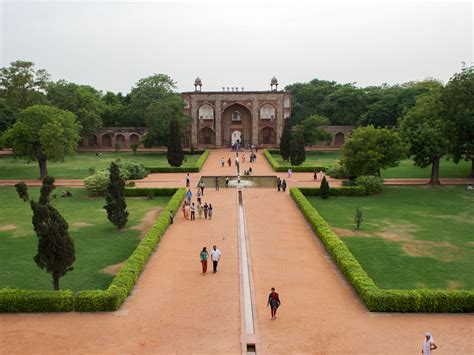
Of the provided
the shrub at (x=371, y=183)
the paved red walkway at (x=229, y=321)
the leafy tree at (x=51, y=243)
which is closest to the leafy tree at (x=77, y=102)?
the shrub at (x=371, y=183)

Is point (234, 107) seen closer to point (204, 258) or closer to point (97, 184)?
point (97, 184)

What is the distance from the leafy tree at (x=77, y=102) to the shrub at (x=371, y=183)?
116 feet

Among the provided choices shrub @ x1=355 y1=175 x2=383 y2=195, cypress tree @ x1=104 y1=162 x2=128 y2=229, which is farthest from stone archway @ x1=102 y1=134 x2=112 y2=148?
cypress tree @ x1=104 y1=162 x2=128 y2=229

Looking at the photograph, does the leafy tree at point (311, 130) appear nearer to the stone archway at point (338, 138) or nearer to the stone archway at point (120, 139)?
the stone archway at point (338, 138)

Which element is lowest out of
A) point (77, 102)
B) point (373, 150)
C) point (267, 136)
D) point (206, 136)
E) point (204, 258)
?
point (204, 258)

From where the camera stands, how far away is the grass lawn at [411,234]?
48.9ft

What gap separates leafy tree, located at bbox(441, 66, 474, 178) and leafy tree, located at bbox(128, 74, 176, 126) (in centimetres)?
3415

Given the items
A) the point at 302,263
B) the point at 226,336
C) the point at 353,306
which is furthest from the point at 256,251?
the point at 226,336

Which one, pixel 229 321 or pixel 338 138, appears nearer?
pixel 229 321

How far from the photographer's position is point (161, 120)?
1962 inches

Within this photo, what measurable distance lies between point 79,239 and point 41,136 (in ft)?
56.2

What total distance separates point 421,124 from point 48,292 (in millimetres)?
26380

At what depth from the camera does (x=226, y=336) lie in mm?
11023

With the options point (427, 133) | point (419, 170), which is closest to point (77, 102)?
point (419, 170)
